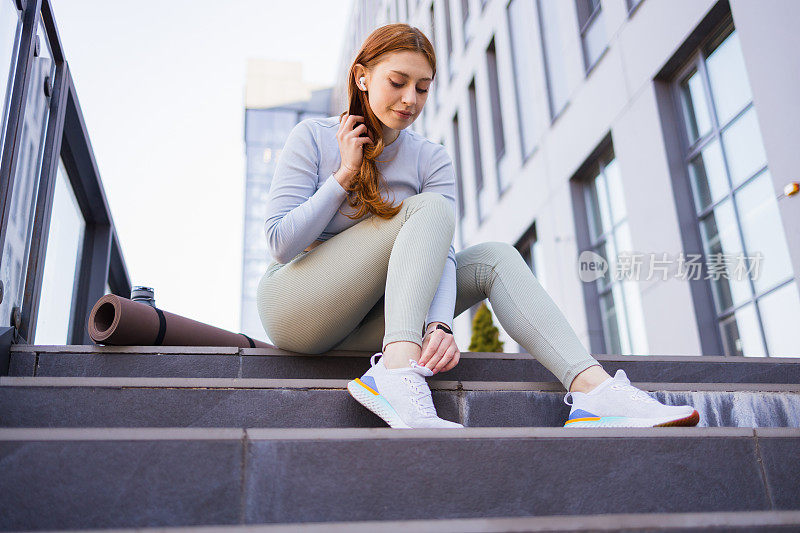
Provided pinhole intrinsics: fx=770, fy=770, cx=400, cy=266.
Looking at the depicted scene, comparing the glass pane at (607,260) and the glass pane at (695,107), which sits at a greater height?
the glass pane at (695,107)

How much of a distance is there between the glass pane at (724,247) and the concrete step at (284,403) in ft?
12.1

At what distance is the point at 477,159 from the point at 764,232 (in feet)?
22.1

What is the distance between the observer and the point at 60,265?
147 inches

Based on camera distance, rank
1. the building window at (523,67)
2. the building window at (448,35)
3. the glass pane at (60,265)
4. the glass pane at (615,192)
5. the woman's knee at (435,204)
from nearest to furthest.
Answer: the woman's knee at (435,204), the glass pane at (60,265), the glass pane at (615,192), the building window at (523,67), the building window at (448,35)

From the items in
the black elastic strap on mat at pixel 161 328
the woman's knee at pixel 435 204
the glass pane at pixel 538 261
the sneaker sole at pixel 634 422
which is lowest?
the sneaker sole at pixel 634 422

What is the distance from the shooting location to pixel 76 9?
339cm

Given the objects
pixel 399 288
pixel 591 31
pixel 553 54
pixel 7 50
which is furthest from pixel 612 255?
pixel 7 50

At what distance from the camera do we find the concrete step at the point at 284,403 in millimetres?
1921

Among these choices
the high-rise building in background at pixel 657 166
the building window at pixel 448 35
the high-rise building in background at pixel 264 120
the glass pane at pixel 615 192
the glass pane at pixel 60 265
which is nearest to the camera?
the glass pane at pixel 60 265

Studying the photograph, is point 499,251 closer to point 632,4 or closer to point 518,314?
point 518,314

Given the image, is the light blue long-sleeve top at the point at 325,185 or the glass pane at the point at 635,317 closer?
the light blue long-sleeve top at the point at 325,185

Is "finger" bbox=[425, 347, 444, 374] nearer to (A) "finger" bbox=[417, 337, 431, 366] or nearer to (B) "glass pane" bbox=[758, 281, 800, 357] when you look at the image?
(A) "finger" bbox=[417, 337, 431, 366]

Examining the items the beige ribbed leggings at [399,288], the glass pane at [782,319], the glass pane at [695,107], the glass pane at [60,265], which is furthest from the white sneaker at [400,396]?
the glass pane at [695,107]

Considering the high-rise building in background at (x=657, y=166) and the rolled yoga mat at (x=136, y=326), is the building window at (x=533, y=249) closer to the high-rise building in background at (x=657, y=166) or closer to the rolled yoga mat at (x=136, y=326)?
the high-rise building in background at (x=657, y=166)
